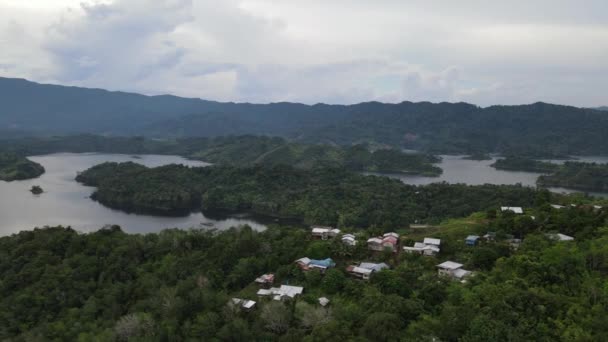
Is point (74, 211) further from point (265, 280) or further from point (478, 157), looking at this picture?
point (478, 157)

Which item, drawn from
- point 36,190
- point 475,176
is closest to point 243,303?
point 36,190

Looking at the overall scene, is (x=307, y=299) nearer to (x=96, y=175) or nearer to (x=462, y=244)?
(x=462, y=244)

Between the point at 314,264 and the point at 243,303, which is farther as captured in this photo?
the point at 314,264

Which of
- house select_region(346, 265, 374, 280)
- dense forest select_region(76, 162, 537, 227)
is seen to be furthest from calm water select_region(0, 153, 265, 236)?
house select_region(346, 265, 374, 280)

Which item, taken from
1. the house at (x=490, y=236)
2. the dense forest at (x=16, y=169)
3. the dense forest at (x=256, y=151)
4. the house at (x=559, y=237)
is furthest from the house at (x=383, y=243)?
the dense forest at (x=16, y=169)

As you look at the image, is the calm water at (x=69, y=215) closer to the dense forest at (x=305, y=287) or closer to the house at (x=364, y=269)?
the dense forest at (x=305, y=287)

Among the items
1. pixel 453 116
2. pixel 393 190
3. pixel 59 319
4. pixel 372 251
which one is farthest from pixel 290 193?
pixel 453 116
